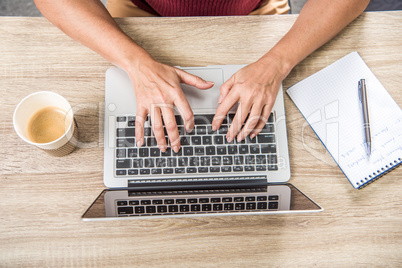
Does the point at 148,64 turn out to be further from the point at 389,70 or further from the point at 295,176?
the point at 389,70

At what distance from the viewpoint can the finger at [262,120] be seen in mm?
600

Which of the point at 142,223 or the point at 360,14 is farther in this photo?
the point at 360,14

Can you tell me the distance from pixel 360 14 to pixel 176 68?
45 centimetres

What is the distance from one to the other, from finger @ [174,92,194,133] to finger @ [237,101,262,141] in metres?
0.10

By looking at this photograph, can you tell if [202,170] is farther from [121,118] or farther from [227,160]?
[121,118]

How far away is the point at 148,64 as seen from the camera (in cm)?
61

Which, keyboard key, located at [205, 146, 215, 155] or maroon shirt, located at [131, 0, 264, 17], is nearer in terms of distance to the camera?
keyboard key, located at [205, 146, 215, 155]

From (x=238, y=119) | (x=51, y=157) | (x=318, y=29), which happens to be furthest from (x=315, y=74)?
(x=51, y=157)

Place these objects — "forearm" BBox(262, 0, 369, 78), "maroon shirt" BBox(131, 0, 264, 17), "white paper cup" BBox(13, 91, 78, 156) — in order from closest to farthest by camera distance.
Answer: "white paper cup" BBox(13, 91, 78, 156) < "forearm" BBox(262, 0, 369, 78) < "maroon shirt" BBox(131, 0, 264, 17)

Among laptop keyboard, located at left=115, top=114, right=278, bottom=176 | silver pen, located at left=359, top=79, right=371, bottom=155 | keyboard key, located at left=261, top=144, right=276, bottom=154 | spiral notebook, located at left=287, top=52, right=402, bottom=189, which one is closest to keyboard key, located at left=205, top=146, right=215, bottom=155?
laptop keyboard, located at left=115, top=114, right=278, bottom=176

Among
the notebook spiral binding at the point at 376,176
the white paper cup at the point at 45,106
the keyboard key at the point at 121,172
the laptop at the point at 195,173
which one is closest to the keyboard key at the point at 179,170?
the laptop at the point at 195,173

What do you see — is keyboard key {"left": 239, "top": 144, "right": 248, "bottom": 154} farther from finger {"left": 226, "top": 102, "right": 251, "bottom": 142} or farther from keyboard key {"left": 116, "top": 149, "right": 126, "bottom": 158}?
keyboard key {"left": 116, "top": 149, "right": 126, "bottom": 158}

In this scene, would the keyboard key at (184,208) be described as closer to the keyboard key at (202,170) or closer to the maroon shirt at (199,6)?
the keyboard key at (202,170)

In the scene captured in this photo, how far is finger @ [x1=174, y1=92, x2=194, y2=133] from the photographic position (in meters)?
0.58
